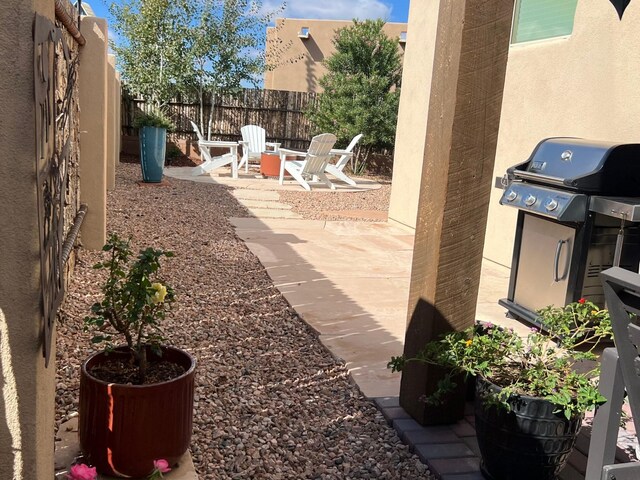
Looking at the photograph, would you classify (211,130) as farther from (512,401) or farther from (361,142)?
(512,401)

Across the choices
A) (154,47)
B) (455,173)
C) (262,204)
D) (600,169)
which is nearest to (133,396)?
(455,173)

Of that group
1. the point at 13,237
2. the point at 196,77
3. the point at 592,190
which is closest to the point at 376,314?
the point at 592,190

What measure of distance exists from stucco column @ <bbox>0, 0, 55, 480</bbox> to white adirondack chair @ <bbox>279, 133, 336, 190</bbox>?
32.6ft

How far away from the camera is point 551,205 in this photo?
156 inches

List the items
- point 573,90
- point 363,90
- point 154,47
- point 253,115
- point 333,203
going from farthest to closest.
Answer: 1. point 253,115
2. point 363,90
3. point 154,47
4. point 333,203
5. point 573,90

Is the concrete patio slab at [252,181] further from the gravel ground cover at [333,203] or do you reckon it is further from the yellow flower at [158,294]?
the yellow flower at [158,294]

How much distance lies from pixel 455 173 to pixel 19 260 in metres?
1.81

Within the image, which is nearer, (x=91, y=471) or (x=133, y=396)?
A: (x=91, y=471)

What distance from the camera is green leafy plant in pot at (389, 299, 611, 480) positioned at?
2277mm

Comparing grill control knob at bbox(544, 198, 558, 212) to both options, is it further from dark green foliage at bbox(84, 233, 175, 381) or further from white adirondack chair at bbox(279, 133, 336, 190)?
white adirondack chair at bbox(279, 133, 336, 190)

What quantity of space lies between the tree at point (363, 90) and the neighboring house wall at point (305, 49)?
18.0ft

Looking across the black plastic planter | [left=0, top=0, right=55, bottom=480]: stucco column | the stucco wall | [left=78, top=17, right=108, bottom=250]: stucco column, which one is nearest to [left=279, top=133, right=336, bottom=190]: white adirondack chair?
the stucco wall

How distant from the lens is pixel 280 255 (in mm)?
6352

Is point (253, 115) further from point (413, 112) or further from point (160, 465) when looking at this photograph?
point (160, 465)
